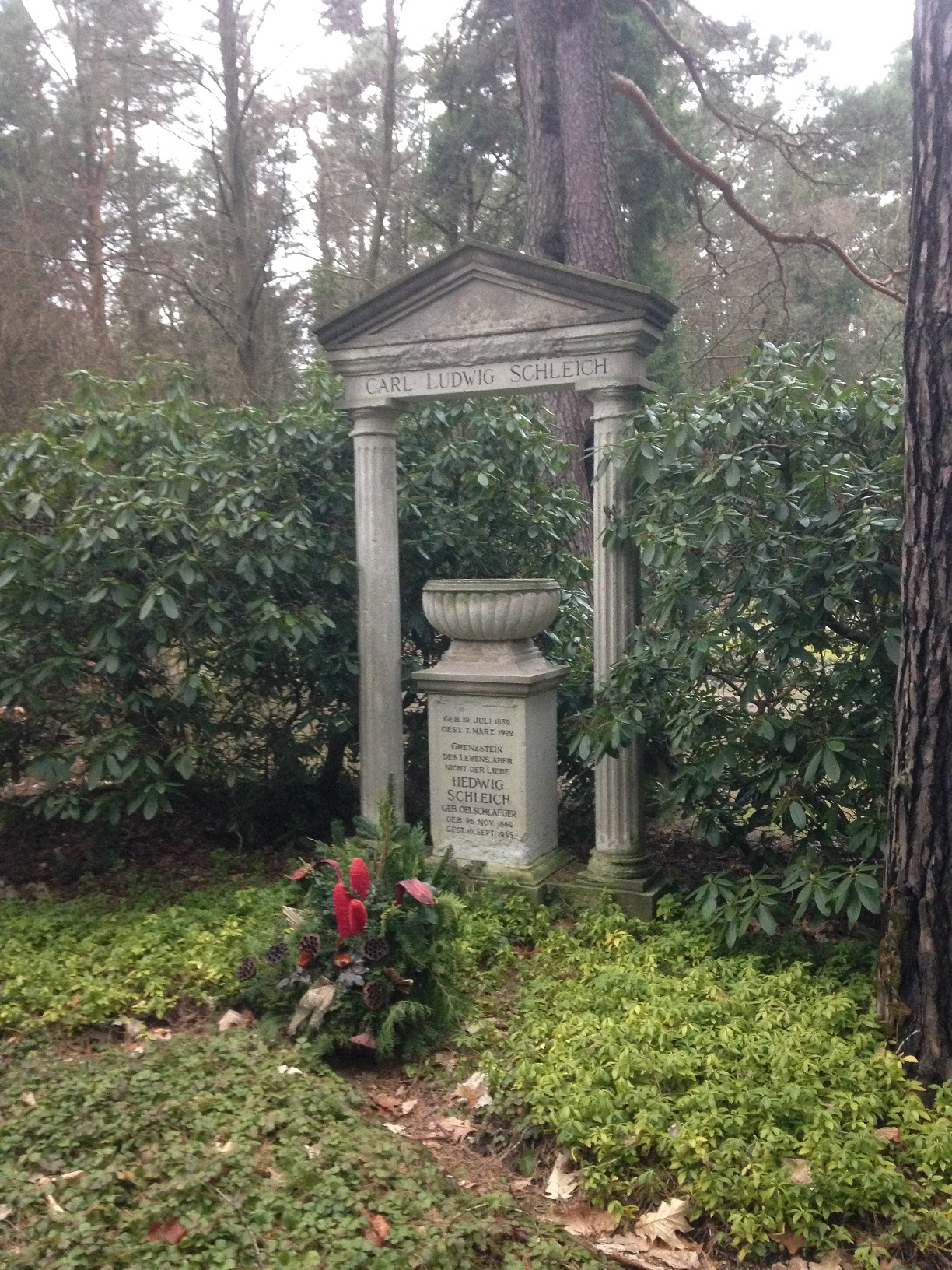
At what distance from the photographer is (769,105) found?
17.3 m

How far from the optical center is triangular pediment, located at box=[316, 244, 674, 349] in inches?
193

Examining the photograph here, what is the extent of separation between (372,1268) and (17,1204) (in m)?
0.95

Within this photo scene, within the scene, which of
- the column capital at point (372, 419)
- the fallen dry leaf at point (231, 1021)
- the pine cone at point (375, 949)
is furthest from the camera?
the column capital at point (372, 419)

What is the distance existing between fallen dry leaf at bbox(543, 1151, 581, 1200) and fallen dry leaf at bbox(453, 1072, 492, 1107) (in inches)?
13.9

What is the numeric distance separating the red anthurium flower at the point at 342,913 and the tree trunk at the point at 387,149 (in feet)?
35.3

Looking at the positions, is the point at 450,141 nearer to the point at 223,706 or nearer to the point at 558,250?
the point at 558,250

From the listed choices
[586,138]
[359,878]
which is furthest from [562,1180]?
[586,138]

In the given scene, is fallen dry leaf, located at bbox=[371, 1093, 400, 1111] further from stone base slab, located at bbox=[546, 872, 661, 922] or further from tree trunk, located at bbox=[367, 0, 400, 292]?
tree trunk, located at bbox=[367, 0, 400, 292]

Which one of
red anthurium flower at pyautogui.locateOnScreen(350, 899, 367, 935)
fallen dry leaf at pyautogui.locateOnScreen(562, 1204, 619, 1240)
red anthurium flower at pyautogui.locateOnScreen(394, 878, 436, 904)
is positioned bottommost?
fallen dry leaf at pyautogui.locateOnScreen(562, 1204, 619, 1240)

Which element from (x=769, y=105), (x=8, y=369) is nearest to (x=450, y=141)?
(x=8, y=369)

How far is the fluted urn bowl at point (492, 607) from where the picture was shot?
5.23 meters

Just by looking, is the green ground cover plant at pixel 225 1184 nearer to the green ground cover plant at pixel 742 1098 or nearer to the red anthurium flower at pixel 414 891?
the green ground cover plant at pixel 742 1098

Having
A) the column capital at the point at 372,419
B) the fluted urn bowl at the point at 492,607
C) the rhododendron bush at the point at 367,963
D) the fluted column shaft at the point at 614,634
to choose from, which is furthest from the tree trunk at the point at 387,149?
the rhododendron bush at the point at 367,963

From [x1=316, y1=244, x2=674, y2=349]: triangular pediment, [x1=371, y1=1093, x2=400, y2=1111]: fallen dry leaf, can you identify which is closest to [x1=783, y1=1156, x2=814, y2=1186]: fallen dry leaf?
[x1=371, y1=1093, x2=400, y2=1111]: fallen dry leaf
